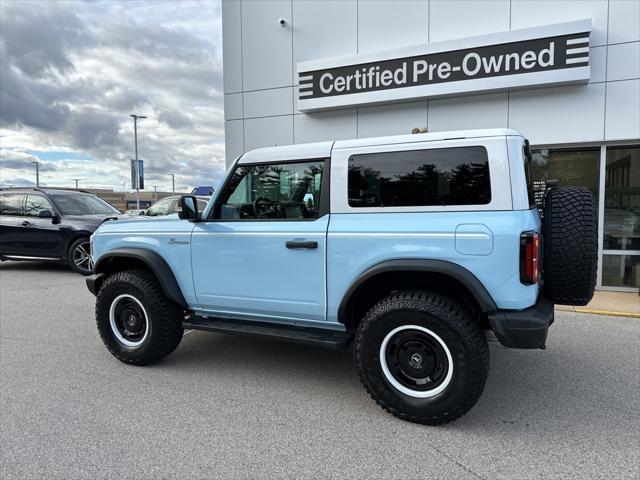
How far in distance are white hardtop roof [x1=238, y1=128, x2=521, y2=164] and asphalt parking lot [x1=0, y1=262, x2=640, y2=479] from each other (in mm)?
1926

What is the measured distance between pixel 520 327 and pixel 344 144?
71.6 inches

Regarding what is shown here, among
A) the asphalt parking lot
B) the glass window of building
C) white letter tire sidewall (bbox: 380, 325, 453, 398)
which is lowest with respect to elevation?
the asphalt parking lot

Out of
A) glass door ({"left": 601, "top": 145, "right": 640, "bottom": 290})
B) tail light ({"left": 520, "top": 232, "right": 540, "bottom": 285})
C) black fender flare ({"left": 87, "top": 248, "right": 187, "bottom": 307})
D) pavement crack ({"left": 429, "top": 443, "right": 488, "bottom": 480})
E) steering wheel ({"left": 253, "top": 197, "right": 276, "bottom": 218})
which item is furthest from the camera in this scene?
glass door ({"left": 601, "top": 145, "right": 640, "bottom": 290})

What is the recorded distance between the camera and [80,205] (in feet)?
32.6

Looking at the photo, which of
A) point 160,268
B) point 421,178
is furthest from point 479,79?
point 160,268

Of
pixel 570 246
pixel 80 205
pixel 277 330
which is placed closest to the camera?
pixel 570 246

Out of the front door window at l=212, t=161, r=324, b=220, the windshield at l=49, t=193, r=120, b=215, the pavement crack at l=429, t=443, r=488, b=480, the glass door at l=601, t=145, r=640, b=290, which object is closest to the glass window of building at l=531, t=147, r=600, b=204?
the glass door at l=601, t=145, r=640, b=290

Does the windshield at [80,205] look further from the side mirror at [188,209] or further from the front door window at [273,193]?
the front door window at [273,193]

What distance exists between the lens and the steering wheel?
365cm

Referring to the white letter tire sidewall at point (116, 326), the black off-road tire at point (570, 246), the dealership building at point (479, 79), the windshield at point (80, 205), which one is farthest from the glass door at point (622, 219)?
the windshield at point (80, 205)

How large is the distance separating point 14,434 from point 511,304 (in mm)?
3403

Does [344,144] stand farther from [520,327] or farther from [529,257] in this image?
[520,327]

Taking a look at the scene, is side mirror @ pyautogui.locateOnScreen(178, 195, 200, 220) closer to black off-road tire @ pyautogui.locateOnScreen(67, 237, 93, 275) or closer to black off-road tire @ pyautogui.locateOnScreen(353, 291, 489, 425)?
black off-road tire @ pyautogui.locateOnScreen(353, 291, 489, 425)

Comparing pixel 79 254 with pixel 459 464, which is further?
pixel 79 254
